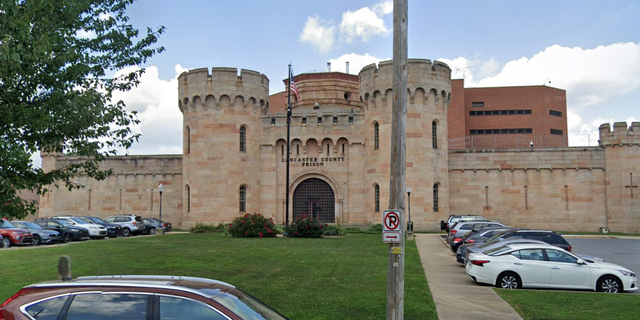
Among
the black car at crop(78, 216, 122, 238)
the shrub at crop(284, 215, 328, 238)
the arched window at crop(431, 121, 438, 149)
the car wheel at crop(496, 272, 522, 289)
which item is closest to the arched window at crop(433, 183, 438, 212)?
the arched window at crop(431, 121, 438, 149)

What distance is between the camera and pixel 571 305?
12.2m

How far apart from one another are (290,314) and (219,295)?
5711mm

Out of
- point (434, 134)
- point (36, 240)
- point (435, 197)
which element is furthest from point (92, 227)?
point (434, 134)

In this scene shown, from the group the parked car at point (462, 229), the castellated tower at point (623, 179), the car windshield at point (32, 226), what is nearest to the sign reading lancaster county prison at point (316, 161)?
the parked car at point (462, 229)

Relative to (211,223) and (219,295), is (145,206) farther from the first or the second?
(219,295)

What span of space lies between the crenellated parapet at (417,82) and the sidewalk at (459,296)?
19.2m

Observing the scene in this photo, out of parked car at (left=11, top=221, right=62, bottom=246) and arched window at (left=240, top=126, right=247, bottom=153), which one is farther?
arched window at (left=240, top=126, right=247, bottom=153)

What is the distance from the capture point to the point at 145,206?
A: 44750 millimetres

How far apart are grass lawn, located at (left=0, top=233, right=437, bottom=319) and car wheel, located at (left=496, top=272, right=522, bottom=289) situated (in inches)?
83.4

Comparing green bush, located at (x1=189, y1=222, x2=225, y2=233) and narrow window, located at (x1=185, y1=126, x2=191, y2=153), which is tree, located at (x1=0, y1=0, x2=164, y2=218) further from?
narrow window, located at (x1=185, y1=126, x2=191, y2=153)

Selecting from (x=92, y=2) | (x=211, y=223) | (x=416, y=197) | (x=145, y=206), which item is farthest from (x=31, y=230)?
(x=416, y=197)

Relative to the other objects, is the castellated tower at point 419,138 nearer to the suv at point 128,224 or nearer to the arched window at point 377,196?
the arched window at point 377,196

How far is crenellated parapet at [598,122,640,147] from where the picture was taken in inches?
1532

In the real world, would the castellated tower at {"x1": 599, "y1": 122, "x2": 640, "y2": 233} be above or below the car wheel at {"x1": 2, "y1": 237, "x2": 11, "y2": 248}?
above
